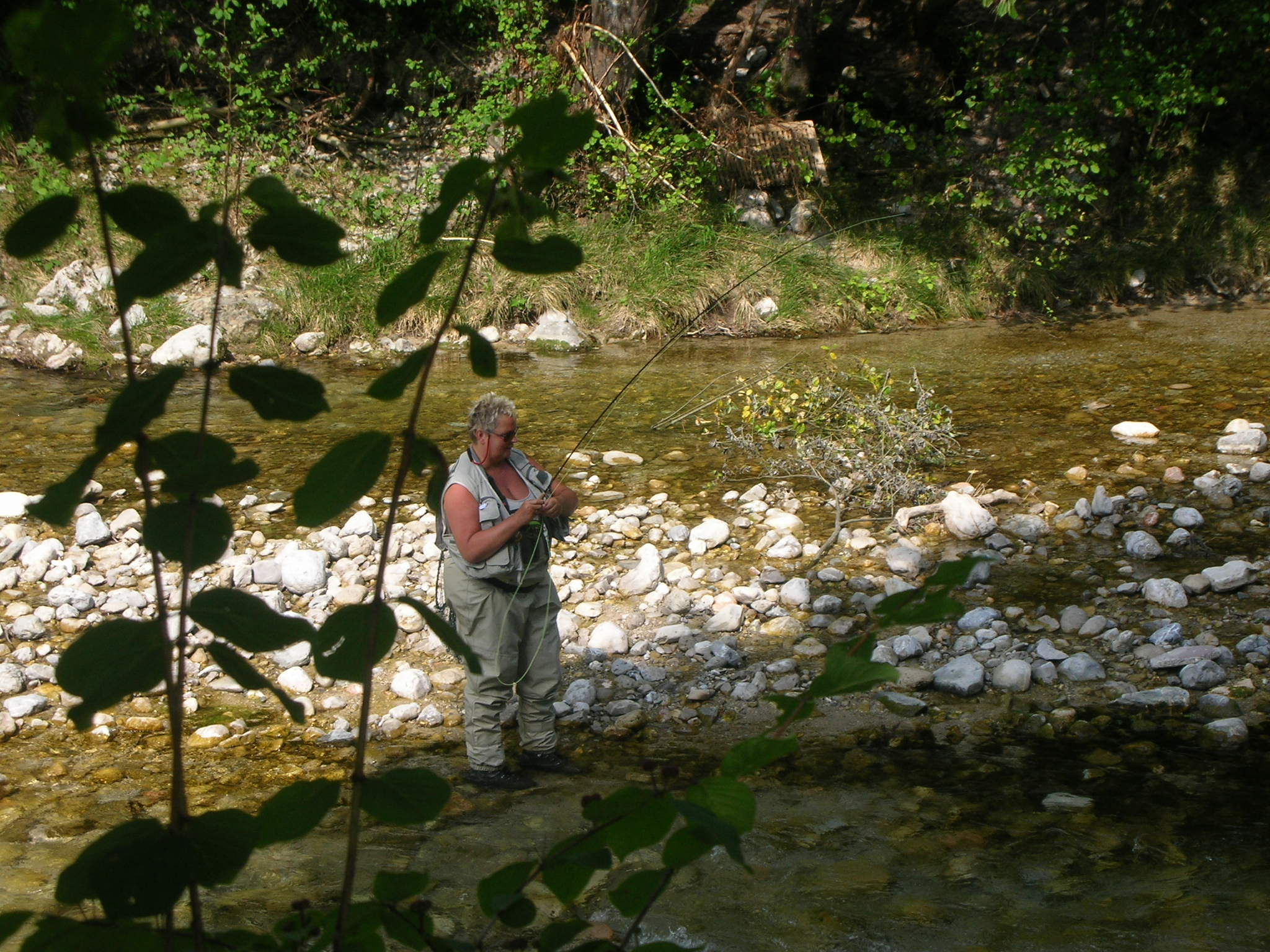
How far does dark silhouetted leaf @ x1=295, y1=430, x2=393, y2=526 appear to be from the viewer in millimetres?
962

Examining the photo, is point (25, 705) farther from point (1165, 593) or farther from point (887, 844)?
point (1165, 593)

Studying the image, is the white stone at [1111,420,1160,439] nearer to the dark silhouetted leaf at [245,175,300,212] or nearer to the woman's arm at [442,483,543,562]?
the woman's arm at [442,483,543,562]

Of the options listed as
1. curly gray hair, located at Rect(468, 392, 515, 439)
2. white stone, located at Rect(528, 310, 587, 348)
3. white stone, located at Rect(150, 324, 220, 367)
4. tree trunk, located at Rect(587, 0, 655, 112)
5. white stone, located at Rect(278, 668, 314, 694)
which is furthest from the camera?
tree trunk, located at Rect(587, 0, 655, 112)

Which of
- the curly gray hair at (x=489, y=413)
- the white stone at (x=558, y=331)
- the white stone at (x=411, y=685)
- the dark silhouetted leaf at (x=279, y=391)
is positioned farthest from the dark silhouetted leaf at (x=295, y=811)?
the white stone at (x=558, y=331)

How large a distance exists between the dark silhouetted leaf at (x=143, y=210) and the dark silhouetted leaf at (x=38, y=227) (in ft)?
0.10

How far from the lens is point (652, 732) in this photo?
4.56 m

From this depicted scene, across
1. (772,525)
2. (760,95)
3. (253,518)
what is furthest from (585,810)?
(760,95)

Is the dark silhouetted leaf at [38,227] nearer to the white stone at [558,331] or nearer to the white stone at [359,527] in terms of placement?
the white stone at [359,527]

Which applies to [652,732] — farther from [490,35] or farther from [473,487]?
[490,35]

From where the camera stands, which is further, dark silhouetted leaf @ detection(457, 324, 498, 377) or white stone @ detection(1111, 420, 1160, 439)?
white stone @ detection(1111, 420, 1160, 439)

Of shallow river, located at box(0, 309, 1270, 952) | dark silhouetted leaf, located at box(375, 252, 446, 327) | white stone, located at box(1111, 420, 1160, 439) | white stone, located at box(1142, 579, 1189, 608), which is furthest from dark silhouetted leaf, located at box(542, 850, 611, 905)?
white stone, located at box(1111, 420, 1160, 439)

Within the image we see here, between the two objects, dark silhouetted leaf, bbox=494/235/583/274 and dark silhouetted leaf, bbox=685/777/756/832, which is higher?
dark silhouetted leaf, bbox=494/235/583/274

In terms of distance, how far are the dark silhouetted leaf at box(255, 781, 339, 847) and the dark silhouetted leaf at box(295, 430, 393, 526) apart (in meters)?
0.25

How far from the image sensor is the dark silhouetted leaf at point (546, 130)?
3.01 ft
